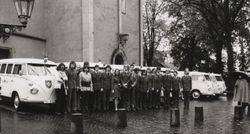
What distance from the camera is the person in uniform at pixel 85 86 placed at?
17.3 meters

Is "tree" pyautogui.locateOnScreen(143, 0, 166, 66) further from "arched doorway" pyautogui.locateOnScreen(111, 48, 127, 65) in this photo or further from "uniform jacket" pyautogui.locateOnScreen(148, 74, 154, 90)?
"uniform jacket" pyautogui.locateOnScreen(148, 74, 154, 90)

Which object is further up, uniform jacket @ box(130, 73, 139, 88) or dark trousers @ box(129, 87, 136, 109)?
uniform jacket @ box(130, 73, 139, 88)

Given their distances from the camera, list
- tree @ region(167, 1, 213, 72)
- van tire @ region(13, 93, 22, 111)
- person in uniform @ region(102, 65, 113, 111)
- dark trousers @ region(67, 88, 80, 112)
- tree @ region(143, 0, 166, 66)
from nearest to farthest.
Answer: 1. dark trousers @ region(67, 88, 80, 112)
2. van tire @ region(13, 93, 22, 111)
3. person in uniform @ region(102, 65, 113, 111)
4. tree @ region(167, 1, 213, 72)
5. tree @ region(143, 0, 166, 66)

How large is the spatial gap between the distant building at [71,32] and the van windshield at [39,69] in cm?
830

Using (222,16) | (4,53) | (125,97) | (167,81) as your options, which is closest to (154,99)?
(167,81)

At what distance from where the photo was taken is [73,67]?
16.4 metres

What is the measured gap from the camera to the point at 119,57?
30.7 m

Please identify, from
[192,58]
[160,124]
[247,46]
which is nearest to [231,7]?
[247,46]

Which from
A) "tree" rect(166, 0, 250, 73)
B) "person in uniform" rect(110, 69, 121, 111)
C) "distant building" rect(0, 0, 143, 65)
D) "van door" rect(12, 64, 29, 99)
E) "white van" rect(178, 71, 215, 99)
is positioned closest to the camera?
"van door" rect(12, 64, 29, 99)

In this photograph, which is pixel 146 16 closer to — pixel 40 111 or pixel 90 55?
pixel 90 55

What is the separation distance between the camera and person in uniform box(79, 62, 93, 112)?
1730 centimetres

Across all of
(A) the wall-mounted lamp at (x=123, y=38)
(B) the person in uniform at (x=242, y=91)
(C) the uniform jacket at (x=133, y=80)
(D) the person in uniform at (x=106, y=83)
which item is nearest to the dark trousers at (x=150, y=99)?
(C) the uniform jacket at (x=133, y=80)

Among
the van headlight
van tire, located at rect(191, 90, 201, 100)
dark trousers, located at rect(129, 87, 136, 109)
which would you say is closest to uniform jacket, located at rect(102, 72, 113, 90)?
dark trousers, located at rect(129, 87, 136, 109)

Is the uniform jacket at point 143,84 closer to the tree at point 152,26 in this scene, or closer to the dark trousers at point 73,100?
the dark trousers at point 73,100
